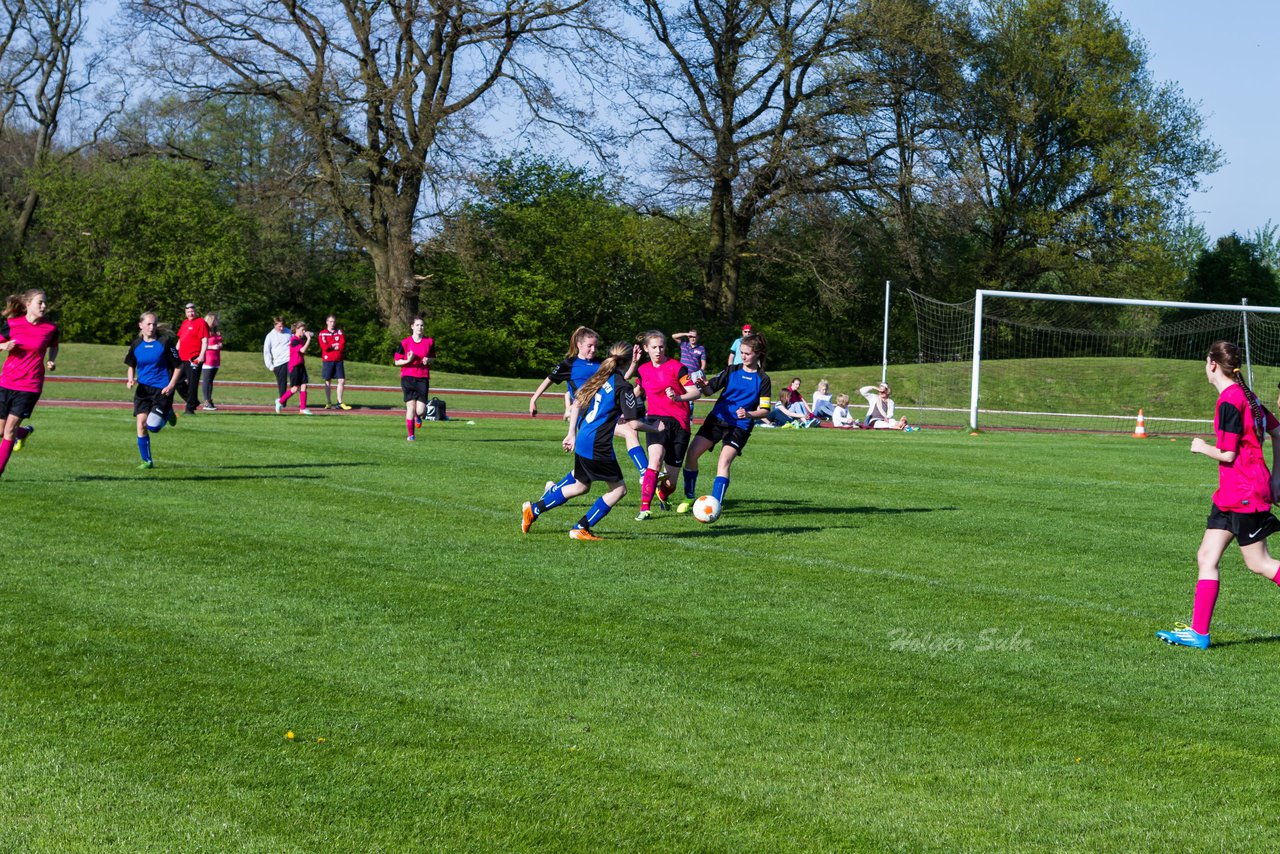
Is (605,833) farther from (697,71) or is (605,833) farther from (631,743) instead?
Answer: (697,71)

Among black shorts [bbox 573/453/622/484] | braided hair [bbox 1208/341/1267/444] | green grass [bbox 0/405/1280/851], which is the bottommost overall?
green grass [bbox 0/405/1280/851]

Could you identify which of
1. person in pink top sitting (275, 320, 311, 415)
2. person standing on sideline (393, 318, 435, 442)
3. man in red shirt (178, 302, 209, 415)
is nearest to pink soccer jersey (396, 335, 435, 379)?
person standing on sideline (393, 318, 435, 442)

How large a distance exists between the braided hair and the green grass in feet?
4.30

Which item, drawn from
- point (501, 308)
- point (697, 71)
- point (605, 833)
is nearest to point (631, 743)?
point (605, 833)

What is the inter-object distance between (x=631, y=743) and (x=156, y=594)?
404 cm

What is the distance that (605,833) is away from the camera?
4684 millimetres

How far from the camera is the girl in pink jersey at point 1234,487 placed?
7.69 m

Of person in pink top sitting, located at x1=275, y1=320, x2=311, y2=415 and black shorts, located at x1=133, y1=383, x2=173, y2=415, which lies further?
person in pink top sitting, located at x1=275, y1=320, x2=311, y2=415

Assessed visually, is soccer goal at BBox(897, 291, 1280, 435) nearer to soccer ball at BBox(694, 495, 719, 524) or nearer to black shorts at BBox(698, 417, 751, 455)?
black shorts at BBox(698, 417, 751, 455)

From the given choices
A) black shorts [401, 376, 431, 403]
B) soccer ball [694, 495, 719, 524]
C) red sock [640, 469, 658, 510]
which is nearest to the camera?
soccer ball [694, 495, 719, 524]

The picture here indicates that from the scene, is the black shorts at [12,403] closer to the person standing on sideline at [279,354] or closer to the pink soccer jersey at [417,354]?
the pink soccer jersey at [417,354]

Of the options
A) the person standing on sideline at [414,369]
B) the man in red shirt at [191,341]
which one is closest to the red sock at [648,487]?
the person standing on sideline at [414,369]

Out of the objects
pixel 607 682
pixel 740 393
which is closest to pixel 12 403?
pixel 740 393

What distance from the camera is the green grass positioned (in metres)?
4.84
